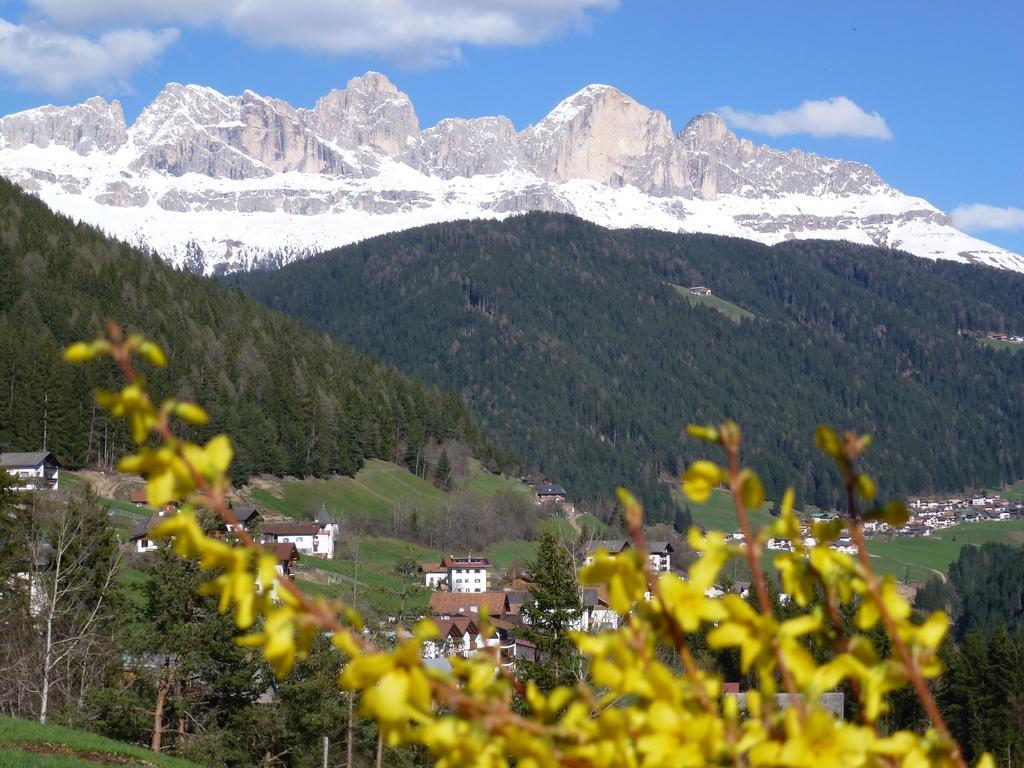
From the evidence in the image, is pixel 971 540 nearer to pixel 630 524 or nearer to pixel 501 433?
pixel 501 433

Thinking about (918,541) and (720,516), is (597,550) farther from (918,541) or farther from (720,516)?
(918,541)

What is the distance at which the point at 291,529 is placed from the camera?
3292 inches

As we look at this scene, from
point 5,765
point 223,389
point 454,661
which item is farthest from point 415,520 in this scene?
point 454,661

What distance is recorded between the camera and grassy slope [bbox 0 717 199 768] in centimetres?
1666

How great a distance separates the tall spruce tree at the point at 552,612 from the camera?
1025 inches

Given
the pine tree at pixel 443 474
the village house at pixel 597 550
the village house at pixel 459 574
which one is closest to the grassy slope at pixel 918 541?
the pine tree at pixel 443 474

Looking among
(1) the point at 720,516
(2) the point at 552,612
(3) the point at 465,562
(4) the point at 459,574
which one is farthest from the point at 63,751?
(1) the point at 720,516

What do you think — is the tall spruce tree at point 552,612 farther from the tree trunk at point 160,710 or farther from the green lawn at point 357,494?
the green lawn at point 357,494

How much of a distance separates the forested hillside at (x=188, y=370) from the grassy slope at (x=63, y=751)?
208 ft

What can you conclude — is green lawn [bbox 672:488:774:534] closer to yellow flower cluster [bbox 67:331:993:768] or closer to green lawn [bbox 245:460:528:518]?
green lawn [bbox 245:460:528:518]

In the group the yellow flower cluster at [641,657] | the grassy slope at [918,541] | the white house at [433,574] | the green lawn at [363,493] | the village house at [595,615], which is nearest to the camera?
the yellow flower cluster at [641,657]

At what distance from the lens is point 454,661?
2.38m

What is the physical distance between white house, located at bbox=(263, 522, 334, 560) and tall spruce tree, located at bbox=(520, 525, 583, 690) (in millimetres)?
54651

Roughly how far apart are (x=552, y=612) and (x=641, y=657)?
85.9 feet
